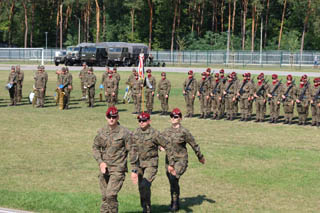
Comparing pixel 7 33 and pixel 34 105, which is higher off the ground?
pixel 7 33

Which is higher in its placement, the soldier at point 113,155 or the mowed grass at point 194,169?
the soldier at point 113,155

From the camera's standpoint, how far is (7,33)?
106750 mm

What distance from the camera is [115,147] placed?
9531mm

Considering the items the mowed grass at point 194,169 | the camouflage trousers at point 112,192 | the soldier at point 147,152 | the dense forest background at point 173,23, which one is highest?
the dense forest background at point 173,23

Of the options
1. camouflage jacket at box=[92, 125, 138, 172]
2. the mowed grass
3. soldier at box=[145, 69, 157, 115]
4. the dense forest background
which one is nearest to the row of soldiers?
the mowed grass

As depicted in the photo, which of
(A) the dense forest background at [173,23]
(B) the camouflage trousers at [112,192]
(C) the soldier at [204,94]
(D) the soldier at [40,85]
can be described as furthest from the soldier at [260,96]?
(A) the dense forest background at [173,23]

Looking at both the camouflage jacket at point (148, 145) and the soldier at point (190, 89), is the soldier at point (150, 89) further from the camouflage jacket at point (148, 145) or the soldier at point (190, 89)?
the camouflage jacket at point (148, 145)

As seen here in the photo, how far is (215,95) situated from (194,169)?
11.0 m

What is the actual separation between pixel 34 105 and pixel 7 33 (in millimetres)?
81745

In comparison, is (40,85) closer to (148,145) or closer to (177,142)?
(177,142)

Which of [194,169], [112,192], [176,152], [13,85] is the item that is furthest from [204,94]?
[112,192]

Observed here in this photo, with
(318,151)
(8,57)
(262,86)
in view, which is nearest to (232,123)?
(262,86)

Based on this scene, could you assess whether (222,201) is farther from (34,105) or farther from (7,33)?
(7,33)

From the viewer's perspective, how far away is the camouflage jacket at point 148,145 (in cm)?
1030
